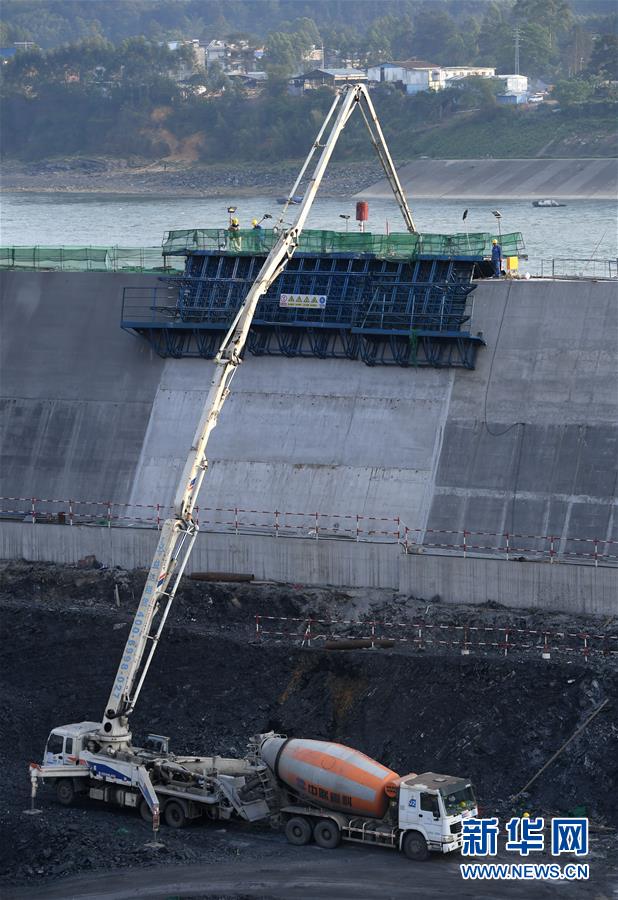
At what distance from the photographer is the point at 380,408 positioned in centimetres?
5269

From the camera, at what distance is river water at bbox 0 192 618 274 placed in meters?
104

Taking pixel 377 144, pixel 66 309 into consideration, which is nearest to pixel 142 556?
pixel 66 309

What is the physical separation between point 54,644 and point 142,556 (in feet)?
15.3

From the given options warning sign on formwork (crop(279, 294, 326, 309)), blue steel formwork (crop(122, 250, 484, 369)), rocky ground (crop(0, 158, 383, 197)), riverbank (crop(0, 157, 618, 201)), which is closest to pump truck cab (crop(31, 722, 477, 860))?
blue steel formwork (crop(122, 250, 484, 369))

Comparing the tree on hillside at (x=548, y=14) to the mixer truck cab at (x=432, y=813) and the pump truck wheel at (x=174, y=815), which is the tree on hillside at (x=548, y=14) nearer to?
the pump truck wheel at (x=174, y=815)

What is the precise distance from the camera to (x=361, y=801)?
34.2 m

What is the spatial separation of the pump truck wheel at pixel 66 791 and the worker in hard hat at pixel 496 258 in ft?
77.1

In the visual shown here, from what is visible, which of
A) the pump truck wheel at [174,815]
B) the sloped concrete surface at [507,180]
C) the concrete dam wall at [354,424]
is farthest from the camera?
the sloped concrete surface at [507,180]

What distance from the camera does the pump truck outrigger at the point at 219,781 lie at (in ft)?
110

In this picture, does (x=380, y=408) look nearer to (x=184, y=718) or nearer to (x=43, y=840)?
(x=184, y=718)

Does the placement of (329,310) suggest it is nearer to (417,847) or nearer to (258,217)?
(417,847)

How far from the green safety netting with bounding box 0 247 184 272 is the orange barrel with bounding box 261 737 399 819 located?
27.1 meters

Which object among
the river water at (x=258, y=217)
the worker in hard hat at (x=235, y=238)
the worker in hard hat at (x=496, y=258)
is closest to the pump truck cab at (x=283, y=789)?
the worker in hard hat at (x=496, y=258)

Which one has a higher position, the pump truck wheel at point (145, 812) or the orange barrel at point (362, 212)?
the orange barrel at point (362, 212)
